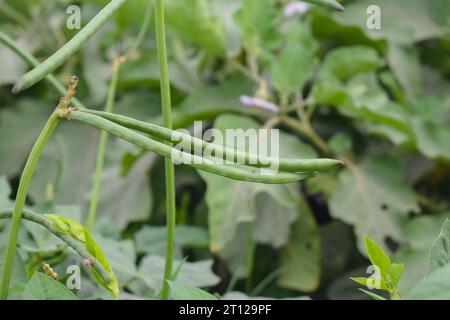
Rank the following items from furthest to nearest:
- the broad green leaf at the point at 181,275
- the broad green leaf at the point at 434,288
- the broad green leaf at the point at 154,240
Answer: the broad green leaf at the point at 154,240, the broad green leaf at the point at 181,275, the broad green leaf at the point at 434,288

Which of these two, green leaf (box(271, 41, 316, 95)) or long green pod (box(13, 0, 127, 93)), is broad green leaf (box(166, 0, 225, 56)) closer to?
green leaf (box(271, 41, 316, 95))

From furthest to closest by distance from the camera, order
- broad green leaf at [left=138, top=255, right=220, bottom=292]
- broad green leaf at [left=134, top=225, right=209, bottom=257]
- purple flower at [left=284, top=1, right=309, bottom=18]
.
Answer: purple flower at [left=284, top=1, right=309, bottom=18]
broad green leaf at [left=134, top=225, right=209, bottom=257]
broad green leaf at [left=138, top=255, right=220, bottom=292]

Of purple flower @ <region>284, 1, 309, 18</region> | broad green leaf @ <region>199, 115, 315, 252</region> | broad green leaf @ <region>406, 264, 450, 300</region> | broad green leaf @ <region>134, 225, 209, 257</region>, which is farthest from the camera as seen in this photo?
purple flower @ <region>284, 1, 309, 18</region>

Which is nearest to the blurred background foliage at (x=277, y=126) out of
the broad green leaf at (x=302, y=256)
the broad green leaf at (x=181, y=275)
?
the broad green leaf at (x=302, y=256)

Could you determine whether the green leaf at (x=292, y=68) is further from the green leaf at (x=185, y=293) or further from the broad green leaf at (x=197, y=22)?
the green leaf at (x=185, y=293)

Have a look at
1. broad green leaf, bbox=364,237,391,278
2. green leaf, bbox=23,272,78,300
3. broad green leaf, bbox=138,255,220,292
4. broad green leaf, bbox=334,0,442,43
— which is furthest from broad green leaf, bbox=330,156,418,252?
green leaf, bbox=23,272,78,300
